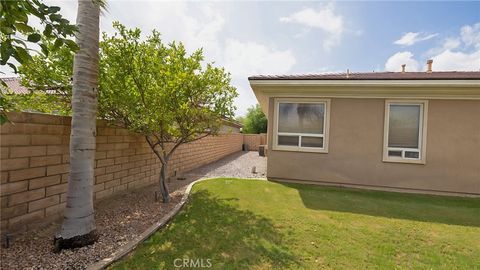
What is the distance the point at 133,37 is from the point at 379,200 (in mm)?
8028

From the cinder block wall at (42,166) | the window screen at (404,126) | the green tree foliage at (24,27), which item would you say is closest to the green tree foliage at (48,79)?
the cinder block wall at (42,166)

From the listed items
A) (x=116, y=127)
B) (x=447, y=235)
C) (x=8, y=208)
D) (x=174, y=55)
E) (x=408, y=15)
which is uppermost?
(x=408, y=15)

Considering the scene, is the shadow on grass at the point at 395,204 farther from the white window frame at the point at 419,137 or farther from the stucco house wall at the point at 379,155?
the white window frame at the point at 419,137

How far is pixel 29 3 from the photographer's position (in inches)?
59.6

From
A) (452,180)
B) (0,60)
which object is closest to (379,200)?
(452,180)

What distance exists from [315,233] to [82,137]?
4547 mm

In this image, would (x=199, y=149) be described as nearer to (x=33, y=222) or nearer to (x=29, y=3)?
(x=33, y=222)

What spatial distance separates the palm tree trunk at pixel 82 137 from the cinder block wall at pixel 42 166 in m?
0.83

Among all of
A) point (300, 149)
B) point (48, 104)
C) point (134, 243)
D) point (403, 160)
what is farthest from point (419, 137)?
point (48, 104)

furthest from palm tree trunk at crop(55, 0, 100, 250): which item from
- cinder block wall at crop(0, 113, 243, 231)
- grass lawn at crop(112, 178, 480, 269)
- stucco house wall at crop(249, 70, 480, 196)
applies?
stucco house wall at crop(249, 70, 480, 196)

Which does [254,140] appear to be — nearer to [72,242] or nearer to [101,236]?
[101,236]

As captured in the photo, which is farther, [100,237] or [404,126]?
[404,126]

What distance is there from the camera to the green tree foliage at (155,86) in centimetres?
502

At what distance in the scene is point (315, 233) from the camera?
14.5 feet
